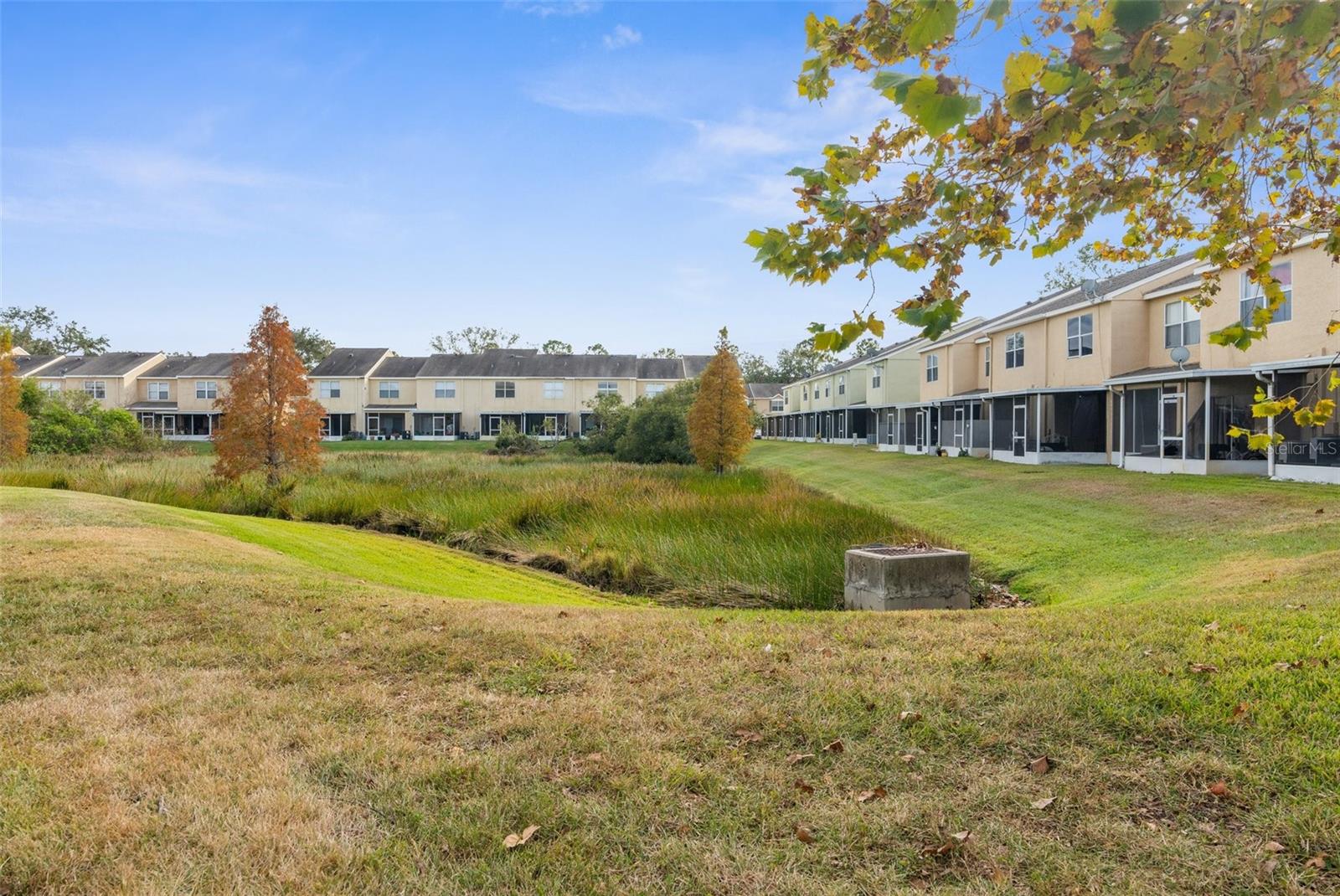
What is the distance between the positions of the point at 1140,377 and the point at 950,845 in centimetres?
2413

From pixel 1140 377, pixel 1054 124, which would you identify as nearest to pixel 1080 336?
pixel 1140 377

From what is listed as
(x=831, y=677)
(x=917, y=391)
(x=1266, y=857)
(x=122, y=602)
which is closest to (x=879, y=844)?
(x=1266, y=857)

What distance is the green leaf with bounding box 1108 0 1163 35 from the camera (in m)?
2.28

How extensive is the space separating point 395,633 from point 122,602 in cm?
240

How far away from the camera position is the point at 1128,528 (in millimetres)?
14062

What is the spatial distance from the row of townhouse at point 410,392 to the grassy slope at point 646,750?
2219 inches

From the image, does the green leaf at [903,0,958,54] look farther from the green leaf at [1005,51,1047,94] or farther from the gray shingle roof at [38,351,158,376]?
the gray shingle roof at [38,351,158,376]

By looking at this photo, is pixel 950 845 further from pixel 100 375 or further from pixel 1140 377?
pixel 100 375

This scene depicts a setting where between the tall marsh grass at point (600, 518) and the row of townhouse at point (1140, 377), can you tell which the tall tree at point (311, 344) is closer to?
the tall marsh grass at point (600, 518)

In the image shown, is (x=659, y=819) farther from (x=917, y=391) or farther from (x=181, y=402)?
(x=181, y=402)

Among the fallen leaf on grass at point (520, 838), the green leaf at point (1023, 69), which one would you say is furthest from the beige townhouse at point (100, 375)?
the green leaf at point (1023, 69)

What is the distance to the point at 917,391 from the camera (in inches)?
1729

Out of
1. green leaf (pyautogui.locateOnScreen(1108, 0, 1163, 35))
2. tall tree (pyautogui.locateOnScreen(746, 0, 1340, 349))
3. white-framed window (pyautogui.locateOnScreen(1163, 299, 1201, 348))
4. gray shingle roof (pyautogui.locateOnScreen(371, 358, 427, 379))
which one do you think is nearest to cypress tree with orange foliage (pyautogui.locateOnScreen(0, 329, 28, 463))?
tall tree (pyautogui.locateOnScreen(746, 0, 1340, 349))

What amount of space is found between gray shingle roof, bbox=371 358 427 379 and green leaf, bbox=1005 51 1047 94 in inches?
2554
